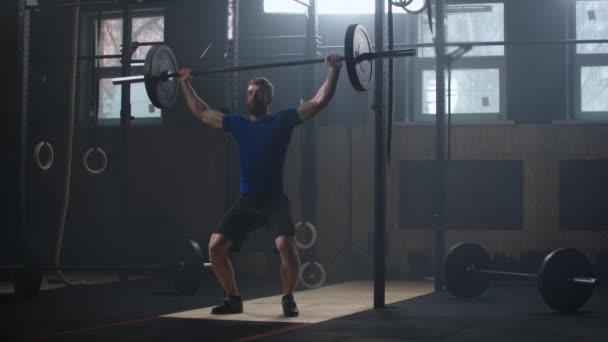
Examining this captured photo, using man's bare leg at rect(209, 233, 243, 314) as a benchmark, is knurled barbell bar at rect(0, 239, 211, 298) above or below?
below

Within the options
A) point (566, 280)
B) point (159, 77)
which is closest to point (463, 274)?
point (566, 280)

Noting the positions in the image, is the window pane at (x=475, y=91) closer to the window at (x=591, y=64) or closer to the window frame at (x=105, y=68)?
the window at (x=591, y=64)

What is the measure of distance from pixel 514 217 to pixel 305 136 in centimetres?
177

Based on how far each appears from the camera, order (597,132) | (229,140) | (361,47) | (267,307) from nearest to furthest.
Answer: (361,47) < (267,307) < (229,140) < (597,132)

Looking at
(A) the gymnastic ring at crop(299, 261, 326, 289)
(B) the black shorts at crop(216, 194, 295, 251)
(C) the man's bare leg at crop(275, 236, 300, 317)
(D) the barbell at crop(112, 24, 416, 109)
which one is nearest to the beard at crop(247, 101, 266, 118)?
(D) the barbell at crop(112, 24, 416, 109)

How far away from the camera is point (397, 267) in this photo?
25.2 ft

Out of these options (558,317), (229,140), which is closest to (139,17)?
(229,140)

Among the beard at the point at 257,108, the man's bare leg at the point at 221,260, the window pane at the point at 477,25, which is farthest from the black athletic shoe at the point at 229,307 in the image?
the window pane at the point at 477,25

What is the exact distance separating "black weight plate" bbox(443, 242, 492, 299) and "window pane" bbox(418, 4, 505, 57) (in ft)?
8.10

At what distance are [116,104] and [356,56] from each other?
4.07m

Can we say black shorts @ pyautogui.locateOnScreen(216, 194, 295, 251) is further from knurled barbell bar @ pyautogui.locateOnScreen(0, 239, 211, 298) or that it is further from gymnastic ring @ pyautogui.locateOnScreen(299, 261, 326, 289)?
gymnastic ring @ pyautogui.locateOnScreen(299, 261, 326, 289)

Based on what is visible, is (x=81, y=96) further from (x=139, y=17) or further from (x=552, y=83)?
(x=552, y=83)

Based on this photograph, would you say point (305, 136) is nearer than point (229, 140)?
No

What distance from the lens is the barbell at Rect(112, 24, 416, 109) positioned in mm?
4402
